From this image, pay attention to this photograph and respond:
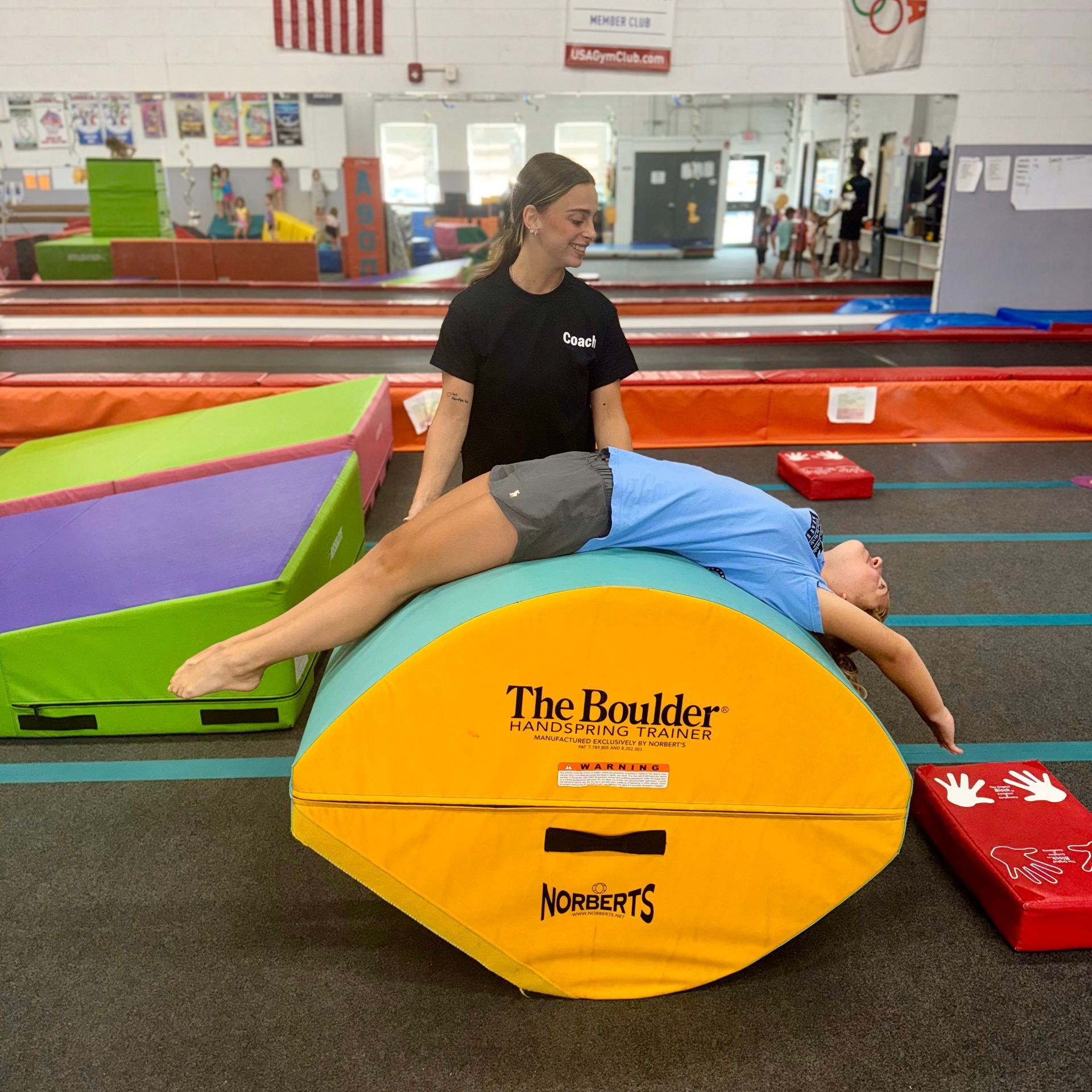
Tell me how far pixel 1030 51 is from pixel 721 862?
29.7 ft

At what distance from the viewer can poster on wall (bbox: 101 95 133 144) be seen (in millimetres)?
8023

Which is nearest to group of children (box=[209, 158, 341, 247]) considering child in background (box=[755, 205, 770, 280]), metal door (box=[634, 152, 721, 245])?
metal door (box=[634, 152, 721, 245])

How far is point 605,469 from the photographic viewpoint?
1.89 meters

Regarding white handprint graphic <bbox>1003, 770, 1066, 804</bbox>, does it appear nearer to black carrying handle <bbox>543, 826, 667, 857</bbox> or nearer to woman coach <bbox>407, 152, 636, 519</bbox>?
black carrying handle <bbox>543, 826, 667, 857</bbox>

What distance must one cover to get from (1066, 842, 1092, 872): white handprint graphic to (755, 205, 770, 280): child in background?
8.71m

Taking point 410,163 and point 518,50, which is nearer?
point 518,50

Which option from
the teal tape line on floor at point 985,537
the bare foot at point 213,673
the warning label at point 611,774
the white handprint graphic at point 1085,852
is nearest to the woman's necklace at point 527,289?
the bare foot at point 213,673

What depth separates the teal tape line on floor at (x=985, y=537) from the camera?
14.2 feet

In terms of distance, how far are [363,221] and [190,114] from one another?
2004 millimetres

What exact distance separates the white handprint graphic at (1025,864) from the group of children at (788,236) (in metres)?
8.74

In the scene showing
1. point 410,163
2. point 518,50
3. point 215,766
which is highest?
point 518,50

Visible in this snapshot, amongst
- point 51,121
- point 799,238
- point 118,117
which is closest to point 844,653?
point 118,117

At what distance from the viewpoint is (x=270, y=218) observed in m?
10.5

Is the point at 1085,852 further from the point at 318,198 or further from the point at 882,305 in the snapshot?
the point at 318,198
